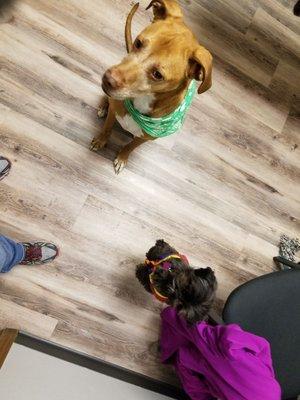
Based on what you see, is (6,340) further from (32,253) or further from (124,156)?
(124,156)

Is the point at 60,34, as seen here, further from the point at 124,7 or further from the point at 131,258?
the point at 131,258

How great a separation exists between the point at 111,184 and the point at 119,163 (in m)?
0.13

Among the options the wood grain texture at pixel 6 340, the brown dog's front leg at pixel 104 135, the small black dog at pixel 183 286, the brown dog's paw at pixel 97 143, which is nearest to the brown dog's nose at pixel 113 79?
the brown dog's front leg at pixel 104 135

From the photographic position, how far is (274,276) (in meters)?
1.66

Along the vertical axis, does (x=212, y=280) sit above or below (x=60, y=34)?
below

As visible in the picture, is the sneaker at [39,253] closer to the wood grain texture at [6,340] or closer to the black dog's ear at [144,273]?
the wood grain texture at [6,340]

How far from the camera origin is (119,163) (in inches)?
84.4

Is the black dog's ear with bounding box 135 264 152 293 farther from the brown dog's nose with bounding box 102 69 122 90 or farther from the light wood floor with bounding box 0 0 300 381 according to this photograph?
the brown dog's nose with bounding box 102 69 122 90

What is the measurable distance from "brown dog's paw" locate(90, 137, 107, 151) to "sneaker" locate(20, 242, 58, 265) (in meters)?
0.60

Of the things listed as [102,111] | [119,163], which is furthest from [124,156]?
[102,111]

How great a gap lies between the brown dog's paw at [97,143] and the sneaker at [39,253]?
1.96 feet

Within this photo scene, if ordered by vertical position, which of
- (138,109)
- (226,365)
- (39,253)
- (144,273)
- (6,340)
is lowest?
(6,340)

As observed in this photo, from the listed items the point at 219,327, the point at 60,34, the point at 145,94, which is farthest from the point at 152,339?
the point at 60,34

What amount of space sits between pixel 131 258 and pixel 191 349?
61 centimetres
